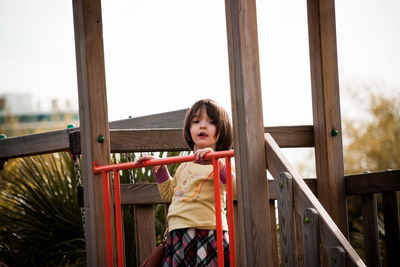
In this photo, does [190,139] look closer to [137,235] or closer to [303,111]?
[137,235]

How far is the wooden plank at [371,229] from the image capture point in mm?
4672

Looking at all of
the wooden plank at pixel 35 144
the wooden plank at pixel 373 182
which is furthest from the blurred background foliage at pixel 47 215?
the wooden plank at pixel 373 182

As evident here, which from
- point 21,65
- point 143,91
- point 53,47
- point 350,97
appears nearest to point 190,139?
point 143,91

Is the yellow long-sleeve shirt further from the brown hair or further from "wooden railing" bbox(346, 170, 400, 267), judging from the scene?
"wooden railing" bbox(346, 170, 400, 267)

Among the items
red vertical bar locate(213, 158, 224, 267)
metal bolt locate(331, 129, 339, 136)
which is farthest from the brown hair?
metal bolt locate(331, 129, 339, 136)

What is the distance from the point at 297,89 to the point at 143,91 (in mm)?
4091

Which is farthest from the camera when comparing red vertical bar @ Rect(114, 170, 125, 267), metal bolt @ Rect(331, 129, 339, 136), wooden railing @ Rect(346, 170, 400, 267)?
metal bolt @ Rect(331, 129, 339, 136)

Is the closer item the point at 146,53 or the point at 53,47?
the point at 146,53

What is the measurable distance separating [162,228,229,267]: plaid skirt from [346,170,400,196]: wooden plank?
1.08 m

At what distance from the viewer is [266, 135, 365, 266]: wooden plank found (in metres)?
3.22

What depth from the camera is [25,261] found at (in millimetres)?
7305

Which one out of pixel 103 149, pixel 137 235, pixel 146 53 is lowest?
pixel 137 235

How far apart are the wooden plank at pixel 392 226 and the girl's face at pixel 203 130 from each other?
121cm

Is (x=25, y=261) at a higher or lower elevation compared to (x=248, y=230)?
lower
